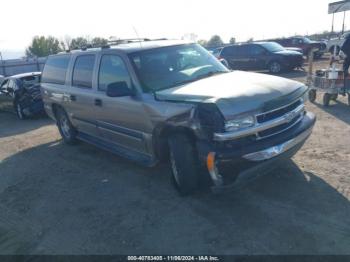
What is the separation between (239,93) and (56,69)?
15.6 ft

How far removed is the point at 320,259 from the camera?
3.00 metres

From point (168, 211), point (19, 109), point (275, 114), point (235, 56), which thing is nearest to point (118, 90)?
point (168, 211)

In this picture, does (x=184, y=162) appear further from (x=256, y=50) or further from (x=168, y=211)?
(x=256, y=50)

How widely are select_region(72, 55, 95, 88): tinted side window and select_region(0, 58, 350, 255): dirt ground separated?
57.4 inches

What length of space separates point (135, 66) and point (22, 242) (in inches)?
104

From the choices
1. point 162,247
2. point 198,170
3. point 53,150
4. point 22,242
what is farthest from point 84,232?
point 53,150

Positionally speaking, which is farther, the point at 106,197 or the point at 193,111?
the point at 106,197

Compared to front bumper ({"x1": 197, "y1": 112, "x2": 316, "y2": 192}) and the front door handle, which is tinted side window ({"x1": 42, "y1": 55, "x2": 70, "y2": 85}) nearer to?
the front door handle

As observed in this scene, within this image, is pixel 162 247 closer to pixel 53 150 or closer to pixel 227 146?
pixel 227 146

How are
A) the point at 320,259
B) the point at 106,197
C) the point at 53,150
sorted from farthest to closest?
1. the point at 53,150
2. the point at 106,197
3. the point at 320,259

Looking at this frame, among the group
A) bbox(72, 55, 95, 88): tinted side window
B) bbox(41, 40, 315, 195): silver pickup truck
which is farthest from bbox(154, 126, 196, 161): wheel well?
bbox(72, 55, 95, 88): tinted side window

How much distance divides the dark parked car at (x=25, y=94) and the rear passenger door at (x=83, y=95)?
512 cm

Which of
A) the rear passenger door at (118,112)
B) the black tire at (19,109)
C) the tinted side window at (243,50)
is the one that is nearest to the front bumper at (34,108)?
the black tire at (19,109)

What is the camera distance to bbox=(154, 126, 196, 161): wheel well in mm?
4098
